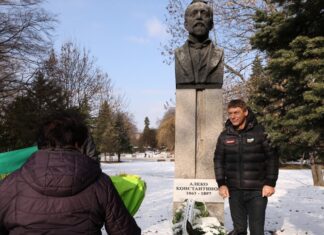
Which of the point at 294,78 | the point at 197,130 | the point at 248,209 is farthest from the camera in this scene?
the point at 197,130

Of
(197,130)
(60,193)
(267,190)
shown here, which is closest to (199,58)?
(197,130)

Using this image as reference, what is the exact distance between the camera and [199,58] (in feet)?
20.5

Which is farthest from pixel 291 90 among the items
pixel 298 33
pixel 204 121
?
pixel 204 121

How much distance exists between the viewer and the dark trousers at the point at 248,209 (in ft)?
15.5

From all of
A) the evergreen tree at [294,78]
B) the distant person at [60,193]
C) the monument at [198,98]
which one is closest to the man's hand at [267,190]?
the evergreen tree at [294,78]

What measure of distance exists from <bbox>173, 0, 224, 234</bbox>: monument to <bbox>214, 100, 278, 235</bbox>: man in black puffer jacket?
1.27m

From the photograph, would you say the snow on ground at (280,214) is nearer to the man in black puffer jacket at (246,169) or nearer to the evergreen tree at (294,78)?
the evergreen tree at (294,78)

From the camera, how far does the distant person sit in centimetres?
208

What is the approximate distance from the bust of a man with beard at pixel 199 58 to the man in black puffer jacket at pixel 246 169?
5.00ft

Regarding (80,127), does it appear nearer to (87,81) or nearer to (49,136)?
(49,136)

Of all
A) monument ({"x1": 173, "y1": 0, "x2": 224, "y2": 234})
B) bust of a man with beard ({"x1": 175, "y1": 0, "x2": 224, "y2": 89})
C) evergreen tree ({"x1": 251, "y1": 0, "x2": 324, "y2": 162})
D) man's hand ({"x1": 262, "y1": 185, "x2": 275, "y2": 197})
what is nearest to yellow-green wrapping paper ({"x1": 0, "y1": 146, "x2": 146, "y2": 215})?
monument ({"x1": 173, "y1": 0, "x2": 224, "y2": 234})

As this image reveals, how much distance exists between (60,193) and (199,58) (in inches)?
178

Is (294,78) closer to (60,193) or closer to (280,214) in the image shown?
(60,193)

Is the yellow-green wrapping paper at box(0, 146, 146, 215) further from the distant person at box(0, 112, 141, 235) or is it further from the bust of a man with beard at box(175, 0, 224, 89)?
the distant person at box(0, 112, 141, 235)
